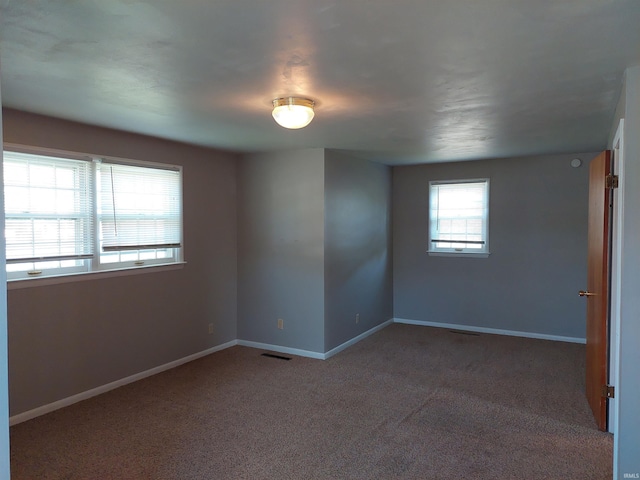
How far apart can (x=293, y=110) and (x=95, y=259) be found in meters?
2.28

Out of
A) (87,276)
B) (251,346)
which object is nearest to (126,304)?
(87,276)

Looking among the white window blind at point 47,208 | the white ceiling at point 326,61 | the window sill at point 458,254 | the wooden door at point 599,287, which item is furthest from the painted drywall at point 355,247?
the wooden door at point 599,287

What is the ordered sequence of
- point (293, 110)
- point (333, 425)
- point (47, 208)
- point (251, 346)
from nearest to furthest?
point (293, 110)
point (333, 425)
point (47, 208)
point (251, 346)

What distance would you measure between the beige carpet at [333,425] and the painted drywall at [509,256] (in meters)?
1.02

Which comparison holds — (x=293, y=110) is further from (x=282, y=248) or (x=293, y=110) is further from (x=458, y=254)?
(x=458, y=254)

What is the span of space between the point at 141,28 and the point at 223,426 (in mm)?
2651

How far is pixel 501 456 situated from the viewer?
284 cm

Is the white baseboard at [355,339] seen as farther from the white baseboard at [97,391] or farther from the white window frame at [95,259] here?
the white window frame at [95,259]

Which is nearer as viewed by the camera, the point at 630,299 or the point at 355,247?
the point at 630,299

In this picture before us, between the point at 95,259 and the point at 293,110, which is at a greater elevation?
the point at 293,110

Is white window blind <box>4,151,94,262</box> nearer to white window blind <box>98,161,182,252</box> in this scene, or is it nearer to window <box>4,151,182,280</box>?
window <box>4,151,182,280</box>

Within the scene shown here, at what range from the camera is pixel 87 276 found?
378 cm

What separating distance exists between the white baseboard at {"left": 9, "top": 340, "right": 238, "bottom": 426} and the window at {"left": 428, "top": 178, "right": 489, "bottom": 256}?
3.34 meters

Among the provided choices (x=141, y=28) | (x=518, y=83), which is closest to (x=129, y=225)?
(x=141, y=28)
